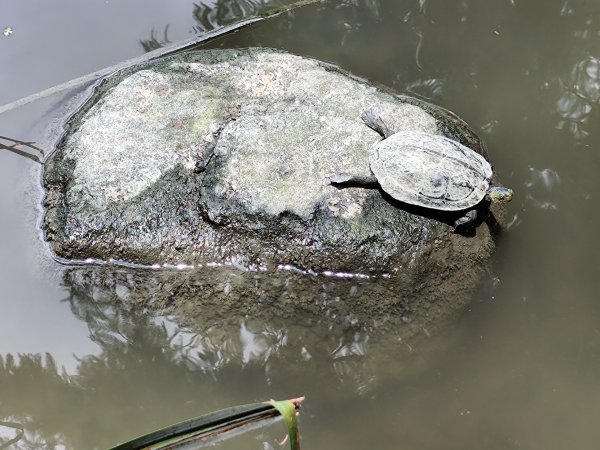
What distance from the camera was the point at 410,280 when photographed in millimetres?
3281

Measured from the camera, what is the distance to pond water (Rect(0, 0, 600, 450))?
292cm

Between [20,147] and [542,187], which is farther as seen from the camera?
[20,147]

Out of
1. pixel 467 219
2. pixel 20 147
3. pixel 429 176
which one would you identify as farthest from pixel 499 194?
pixel 20 147

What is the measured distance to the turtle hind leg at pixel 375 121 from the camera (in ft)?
11.5

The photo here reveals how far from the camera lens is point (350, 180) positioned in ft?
10.8

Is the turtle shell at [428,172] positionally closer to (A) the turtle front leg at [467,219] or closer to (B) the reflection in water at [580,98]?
(A) the turtle front leg at [467,219]

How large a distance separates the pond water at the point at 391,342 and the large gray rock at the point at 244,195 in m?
0.22

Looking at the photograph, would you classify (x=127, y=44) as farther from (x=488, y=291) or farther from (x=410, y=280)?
(x=488, y=291)

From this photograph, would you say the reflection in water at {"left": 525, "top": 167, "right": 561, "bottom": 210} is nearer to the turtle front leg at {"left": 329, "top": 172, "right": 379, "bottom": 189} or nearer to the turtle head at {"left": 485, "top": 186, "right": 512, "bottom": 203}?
the turtle head at {"left": 485, "top": 186, "right": 512, "bottom": 203}

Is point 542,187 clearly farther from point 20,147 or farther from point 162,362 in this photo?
point 20,147

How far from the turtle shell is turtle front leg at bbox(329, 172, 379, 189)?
71 mm

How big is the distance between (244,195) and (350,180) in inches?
26.2

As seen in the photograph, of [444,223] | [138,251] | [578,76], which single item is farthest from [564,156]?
[138,251]

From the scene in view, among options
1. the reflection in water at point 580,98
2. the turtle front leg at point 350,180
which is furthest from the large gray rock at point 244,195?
the reflection in water at point 580,98
